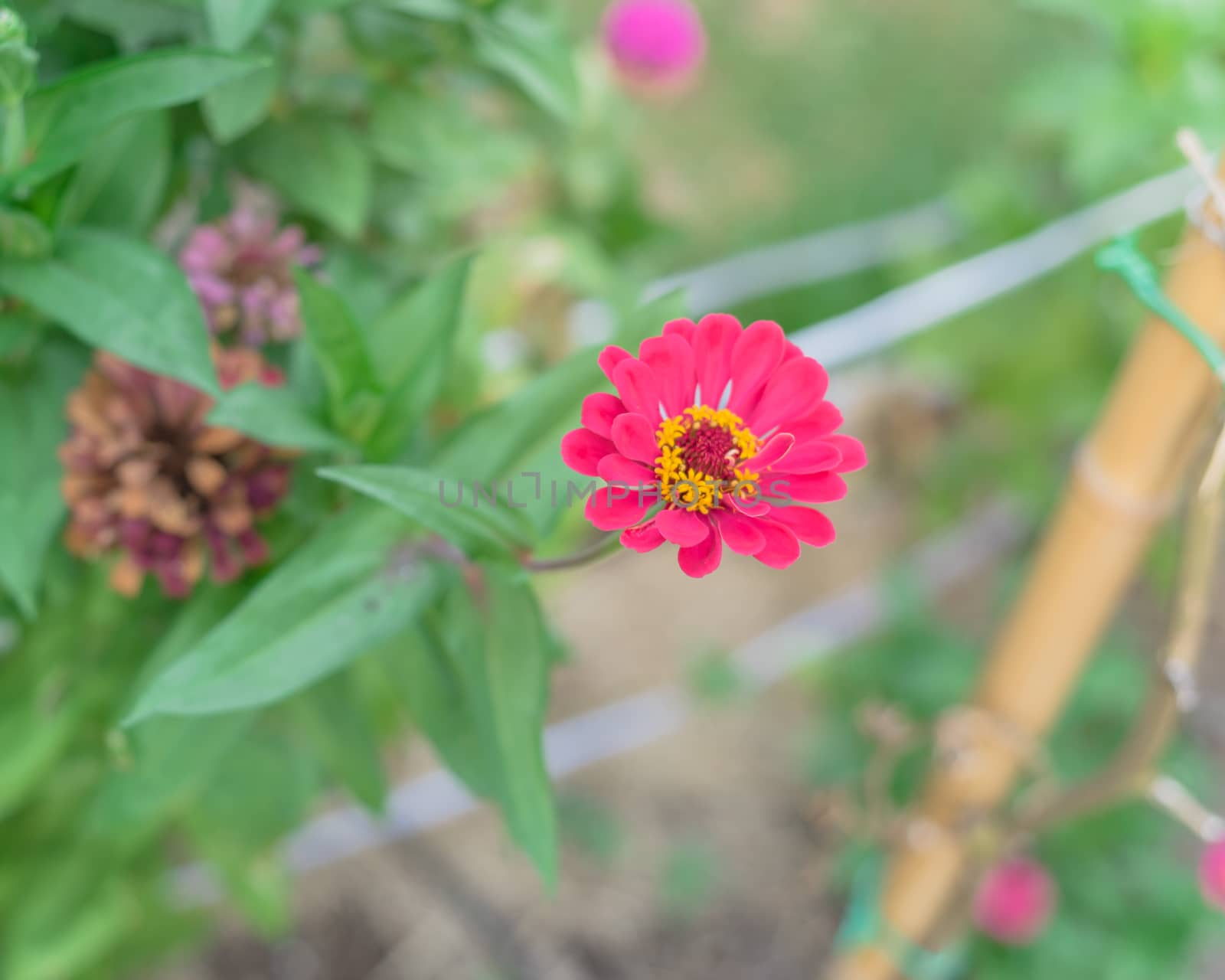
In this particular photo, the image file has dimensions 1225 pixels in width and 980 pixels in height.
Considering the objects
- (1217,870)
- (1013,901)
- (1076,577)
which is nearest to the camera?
(1076,577)

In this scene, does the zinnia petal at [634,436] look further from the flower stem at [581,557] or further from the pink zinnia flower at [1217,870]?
the pink zinnia flower at [1217,870]

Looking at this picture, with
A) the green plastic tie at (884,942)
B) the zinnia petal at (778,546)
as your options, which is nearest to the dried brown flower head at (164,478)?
the zinnia petal at (778,546)

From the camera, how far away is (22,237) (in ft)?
1.77

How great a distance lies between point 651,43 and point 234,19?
0.93 metres

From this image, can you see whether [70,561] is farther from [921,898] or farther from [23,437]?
[921,898]

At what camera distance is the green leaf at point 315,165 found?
2.23 feet

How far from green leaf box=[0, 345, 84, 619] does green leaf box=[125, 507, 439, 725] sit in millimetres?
124

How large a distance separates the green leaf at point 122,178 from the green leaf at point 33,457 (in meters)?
0.08

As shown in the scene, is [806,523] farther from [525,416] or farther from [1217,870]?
[1217,870]

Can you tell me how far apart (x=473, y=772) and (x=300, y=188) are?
0.38 m

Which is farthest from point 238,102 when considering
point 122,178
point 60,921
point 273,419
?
point 60,921

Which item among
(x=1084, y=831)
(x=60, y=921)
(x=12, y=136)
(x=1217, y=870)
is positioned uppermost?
(x=12, y=136)

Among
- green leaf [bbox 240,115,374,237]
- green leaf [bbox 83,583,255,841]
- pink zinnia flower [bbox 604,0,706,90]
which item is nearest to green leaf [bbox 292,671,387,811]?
green leaf [bbox 83,583,255,841]

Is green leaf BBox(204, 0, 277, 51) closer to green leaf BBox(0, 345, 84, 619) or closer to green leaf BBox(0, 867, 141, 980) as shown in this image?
green leaf BBox(0, 345, 84, 619)
